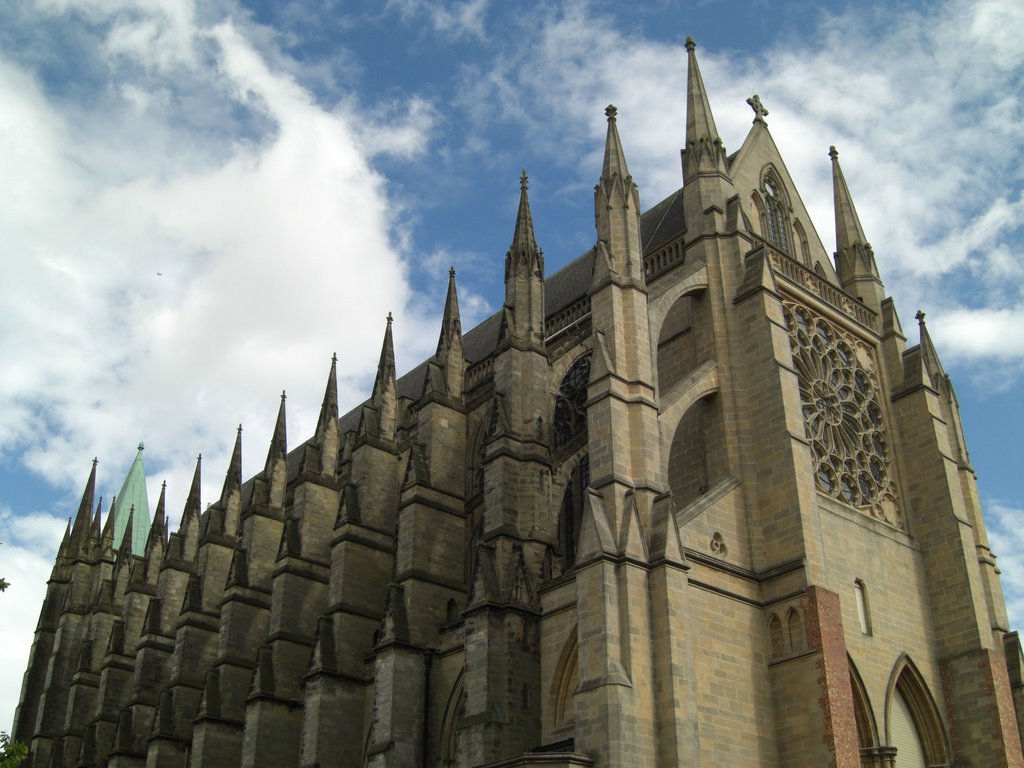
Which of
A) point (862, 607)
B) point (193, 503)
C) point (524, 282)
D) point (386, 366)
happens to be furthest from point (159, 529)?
point (862, 607)

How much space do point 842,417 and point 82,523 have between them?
4039cm

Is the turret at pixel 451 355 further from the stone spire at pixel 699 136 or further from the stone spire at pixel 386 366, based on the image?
the stone spire at pixel 699 136

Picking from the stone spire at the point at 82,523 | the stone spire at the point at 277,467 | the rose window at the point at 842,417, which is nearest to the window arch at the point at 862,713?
the rose window at the point at 842,417

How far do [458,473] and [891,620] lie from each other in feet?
36.4

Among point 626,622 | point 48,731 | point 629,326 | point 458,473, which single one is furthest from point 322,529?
point 48,731

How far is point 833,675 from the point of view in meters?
18.7

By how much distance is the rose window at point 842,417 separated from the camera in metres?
23.8

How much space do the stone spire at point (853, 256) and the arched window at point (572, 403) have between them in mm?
7283

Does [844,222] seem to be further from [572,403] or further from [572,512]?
[572,512]

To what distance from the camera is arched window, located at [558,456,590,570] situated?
85.4 feet

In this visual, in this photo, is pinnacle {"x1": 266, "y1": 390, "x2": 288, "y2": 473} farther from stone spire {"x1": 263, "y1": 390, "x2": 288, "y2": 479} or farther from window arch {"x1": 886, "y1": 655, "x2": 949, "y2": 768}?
window arch {"x1": 886, "y1": 655, "x2": 949, "y2": 768}

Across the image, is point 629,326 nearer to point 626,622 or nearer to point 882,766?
point 626,622

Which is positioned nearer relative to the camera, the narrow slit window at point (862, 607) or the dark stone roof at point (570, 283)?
the narrow slit window at point (862, 607)

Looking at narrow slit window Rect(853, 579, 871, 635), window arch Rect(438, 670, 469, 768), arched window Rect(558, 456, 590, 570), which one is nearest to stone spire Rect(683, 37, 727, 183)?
arched window Rect(558, 456, 590, 570)
